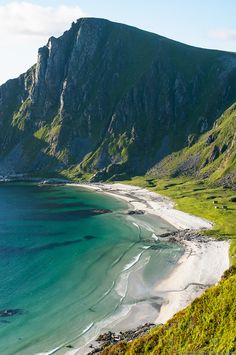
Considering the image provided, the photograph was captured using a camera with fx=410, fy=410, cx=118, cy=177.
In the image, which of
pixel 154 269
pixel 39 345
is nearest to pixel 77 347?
pixel 39 345

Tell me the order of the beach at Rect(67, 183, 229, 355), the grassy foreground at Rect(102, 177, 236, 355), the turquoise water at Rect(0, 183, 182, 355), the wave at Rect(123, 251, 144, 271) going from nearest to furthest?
the grassy foreground at Rect(102, 177, 236, 355) → the turquoise water at Rect(0, 183, 182, 355) → the beach at Rect(67, 183, 229, 355) → the wave at Rect(123, 251, 144, 271)

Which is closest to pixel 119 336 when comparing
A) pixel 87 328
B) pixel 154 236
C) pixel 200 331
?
pixel 87 328

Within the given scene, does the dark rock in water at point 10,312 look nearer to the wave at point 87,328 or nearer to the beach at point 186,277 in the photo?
the wave at point 87,328

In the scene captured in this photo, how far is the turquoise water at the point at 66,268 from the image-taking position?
70750 mm

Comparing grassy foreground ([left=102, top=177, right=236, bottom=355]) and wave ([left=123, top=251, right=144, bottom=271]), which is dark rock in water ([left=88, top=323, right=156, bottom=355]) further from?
wave ([left=123, top=251, right=144, bottom=271])

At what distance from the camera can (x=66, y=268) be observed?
335ft

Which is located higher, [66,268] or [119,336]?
[66,268]

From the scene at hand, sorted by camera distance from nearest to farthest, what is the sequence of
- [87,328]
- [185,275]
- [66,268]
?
[87,328] → [185,275] → [66,268]

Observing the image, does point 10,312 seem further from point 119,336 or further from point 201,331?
point 201,331

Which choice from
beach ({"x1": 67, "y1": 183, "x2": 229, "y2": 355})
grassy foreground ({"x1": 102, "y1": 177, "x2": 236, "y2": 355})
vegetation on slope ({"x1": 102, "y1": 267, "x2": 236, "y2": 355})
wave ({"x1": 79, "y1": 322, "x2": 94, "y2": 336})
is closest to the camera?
grassy foreground ({"x1": 102, "y1": 177, "x2": 236, "y2": 355})

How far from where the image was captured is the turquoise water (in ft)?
232

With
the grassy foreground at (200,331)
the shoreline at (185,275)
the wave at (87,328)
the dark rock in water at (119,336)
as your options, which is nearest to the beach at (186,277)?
the shoreline at (185,275)

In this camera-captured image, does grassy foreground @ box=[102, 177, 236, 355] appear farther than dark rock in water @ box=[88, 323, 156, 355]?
No

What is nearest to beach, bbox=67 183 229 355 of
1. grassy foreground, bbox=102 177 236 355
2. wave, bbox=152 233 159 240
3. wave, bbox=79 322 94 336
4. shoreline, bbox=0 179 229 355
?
shoreline, bbox=0 179 229 355
